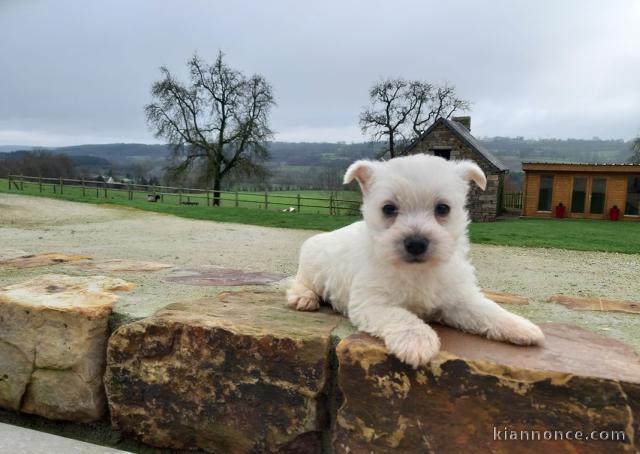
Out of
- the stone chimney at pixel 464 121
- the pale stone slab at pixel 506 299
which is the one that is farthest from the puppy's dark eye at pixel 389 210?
the stone chimney at pixel 464 121

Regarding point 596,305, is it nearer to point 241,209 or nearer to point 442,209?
point 442,209

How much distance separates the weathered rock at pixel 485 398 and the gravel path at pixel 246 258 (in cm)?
72

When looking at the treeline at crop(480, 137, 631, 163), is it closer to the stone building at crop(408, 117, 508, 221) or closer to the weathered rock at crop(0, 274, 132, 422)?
the stone building at crop(408, 117, 508, 221)

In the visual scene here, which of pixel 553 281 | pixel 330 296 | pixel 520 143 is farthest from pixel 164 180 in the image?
pixel 520 143

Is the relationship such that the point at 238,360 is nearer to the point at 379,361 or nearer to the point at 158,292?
the point at 379,361

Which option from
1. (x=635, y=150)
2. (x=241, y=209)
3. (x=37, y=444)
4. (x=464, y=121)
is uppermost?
(x=464, y=121)

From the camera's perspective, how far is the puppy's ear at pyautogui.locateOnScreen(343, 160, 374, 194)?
2652 mm

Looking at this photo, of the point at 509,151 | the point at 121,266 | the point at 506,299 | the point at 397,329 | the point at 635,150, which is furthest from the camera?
the point at 509,151

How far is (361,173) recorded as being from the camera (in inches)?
106

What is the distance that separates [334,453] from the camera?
2209 mm

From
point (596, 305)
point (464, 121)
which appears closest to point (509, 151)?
point (464, 121)

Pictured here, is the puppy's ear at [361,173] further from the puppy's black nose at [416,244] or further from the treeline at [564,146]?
the treeline at [564,146]

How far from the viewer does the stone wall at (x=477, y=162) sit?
2828 centimetres

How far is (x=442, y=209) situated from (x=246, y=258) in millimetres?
7591
